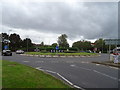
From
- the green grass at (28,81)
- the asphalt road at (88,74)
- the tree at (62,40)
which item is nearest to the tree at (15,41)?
the tree at (62,40)

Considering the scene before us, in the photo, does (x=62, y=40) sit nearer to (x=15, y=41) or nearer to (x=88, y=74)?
(x=15, y=41)

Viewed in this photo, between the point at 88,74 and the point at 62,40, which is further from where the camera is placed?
the point at 62,40

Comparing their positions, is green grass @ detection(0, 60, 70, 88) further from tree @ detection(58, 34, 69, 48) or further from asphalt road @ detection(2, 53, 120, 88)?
tree @ detection(58, 34, 69, 48)

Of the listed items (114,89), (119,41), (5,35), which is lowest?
(114,89)

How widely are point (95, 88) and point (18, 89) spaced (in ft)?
11.4

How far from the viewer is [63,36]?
124 m

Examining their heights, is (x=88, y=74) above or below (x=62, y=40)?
below

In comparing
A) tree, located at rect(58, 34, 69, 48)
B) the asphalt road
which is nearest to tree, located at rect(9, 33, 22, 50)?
tree, located at rect(58, 34, 69, 48)

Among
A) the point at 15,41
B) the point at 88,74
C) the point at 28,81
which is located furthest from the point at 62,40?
the point at 28,81

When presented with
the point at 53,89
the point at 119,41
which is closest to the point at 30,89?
the point at 53,89

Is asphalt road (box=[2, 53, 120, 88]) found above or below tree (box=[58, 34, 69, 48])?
below

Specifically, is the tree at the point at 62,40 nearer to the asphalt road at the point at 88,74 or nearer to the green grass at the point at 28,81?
the asphalt road at the point at 88,74

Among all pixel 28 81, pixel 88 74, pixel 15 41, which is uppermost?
Result: pixel 15 41

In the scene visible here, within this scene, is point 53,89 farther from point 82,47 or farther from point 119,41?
point 82,47
